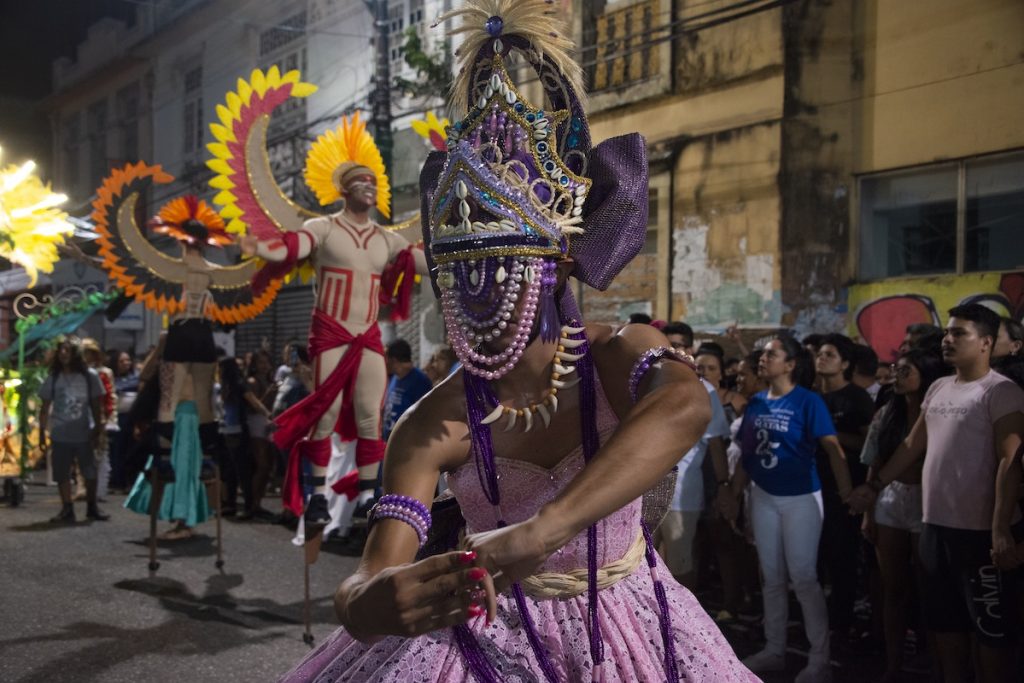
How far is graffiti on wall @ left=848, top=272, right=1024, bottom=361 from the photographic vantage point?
7.28 metres

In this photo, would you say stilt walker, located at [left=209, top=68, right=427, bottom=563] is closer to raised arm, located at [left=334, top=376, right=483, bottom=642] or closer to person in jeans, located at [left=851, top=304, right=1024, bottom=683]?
person in jeans, located at [left=851, top=304, right=1024, bottom=683]

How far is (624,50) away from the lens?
1062 cm

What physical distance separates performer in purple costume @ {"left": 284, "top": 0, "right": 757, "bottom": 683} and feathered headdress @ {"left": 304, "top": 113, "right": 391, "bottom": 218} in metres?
3.38

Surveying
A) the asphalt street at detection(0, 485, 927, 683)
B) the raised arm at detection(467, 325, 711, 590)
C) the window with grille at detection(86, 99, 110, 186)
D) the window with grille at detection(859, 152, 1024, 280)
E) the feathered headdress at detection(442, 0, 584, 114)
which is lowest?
the asphalt street at detection(0, 485, 927, 683)

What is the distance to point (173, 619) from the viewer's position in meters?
5.30

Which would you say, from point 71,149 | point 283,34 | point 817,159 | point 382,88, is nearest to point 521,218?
point 817,159

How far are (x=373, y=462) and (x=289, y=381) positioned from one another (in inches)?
156

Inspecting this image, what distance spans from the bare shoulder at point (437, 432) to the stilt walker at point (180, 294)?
409 cm

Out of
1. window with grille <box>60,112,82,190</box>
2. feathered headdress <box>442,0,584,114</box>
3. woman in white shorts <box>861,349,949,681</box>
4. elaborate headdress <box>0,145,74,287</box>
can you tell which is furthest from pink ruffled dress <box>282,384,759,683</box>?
window with grille <box>60,112,82,190</box>

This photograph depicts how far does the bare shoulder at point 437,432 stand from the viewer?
72.2 inches

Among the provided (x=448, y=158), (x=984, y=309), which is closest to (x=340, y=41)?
(x=984, y=309)

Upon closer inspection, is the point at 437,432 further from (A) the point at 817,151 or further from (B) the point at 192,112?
(B) the point at 192,112

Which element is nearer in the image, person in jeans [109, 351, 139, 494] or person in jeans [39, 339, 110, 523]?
person in jeans [39, 339, 110, 523]

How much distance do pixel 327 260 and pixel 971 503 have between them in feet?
11.5
